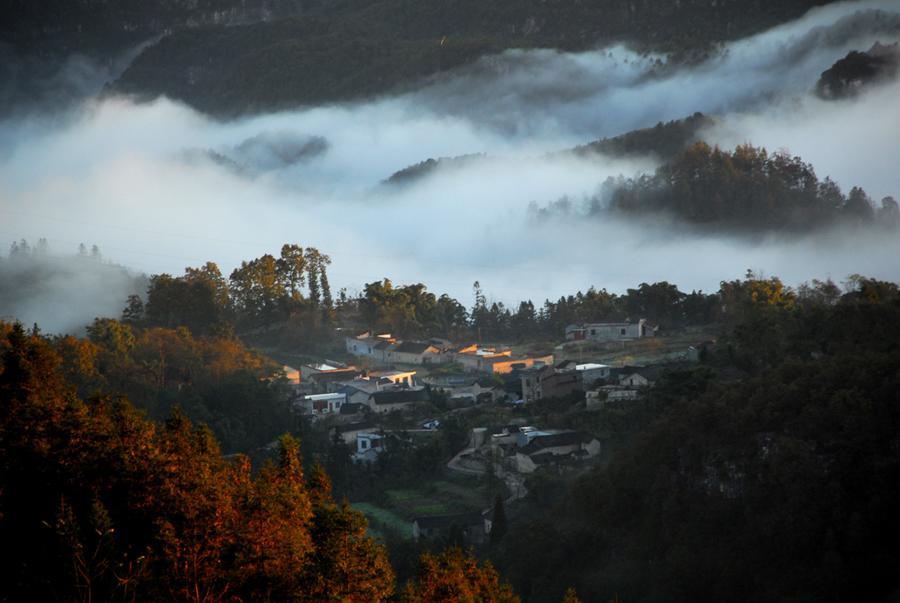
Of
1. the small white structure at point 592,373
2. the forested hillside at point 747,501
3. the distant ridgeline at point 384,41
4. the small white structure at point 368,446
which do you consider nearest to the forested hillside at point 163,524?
the forested hillside at point 747,501

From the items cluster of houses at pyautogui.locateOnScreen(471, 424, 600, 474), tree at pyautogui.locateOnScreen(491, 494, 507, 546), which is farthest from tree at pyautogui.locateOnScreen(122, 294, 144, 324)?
tree at pyautogui.locateOnScreen(491, 494, 507, 546)

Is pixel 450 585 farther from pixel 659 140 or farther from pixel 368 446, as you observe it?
pixel 659 140

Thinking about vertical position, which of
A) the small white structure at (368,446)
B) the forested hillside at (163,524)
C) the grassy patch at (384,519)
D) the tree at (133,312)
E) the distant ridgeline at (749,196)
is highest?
the distant ridgeline at (749,196)

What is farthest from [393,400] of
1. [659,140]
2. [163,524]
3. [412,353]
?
[659,140]

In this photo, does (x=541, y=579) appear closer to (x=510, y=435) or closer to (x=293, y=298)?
(x=510, y=435)

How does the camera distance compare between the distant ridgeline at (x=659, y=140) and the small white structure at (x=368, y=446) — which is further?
the distant ridgeline at (x=659, y=140)

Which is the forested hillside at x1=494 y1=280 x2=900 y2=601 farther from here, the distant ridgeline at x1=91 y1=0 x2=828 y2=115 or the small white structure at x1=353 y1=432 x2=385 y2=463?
the distant ridgeline at x1=91 y1=0 x2=828 y2=115

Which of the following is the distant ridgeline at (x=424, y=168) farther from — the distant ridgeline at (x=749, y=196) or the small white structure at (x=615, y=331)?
the small white structure at (x=615, y=331)
